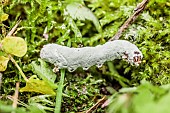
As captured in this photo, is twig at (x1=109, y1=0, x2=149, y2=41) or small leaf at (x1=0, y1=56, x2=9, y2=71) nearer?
small leaf at (x1=0, y1=56, x2=9, y2=71)

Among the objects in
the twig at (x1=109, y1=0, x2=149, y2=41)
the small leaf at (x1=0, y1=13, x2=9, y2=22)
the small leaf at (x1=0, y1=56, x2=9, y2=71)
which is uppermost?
the small leaf at (x1=0, y1=13, x2=9, y2=22)

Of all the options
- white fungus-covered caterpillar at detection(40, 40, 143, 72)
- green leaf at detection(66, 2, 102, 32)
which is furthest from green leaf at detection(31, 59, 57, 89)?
green leaf at detection(66, 2, 102, 32)

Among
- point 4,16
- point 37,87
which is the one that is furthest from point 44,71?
point 4,16

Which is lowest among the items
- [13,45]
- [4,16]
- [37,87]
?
[37,87]

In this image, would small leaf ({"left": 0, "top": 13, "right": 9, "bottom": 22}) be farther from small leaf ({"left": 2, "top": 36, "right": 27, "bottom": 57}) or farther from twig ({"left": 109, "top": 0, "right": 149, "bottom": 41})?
twig ({"left": 109, "top": 0, "right": 149, "bottom": 41})

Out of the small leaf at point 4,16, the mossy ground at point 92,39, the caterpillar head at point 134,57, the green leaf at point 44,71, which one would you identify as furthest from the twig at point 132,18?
the small leaf at point 4,16

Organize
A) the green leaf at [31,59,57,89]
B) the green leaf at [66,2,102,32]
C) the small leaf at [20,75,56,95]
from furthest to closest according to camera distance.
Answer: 1. the green leaf at [66,2,102,32]
2. the green leaf at [31,59,57,89]
3. the small leaf at [20,75,56,95]

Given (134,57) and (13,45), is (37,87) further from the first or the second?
(134,57)
